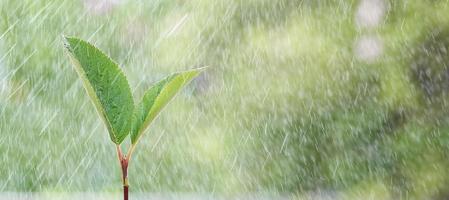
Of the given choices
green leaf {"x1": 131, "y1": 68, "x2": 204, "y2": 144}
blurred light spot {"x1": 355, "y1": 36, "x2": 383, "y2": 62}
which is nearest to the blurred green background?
blurred light spot {"x1": 355, "y1": 36, "x2": 383, "y2": 62}

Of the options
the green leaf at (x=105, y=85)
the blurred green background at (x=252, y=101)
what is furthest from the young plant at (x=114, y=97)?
the blurred green background at (x=252, y=101)

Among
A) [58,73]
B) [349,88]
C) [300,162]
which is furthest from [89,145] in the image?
[349,88]

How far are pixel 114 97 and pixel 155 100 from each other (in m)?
0.03

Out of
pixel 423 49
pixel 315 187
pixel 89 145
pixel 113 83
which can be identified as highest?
pixel 113 83

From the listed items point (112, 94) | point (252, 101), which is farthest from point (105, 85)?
point (252, 101)

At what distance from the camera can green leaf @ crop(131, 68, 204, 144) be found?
1.35 ft

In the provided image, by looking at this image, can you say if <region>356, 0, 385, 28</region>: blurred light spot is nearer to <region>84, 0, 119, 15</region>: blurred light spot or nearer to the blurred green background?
the blurred green background

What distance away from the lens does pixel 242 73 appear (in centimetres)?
138

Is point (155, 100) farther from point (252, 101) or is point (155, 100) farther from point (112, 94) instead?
point (252, 101)

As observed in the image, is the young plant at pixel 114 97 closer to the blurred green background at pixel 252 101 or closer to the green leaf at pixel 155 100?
the green leaf at pixel 155 100

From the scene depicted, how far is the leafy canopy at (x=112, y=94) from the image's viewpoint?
0.40 meters

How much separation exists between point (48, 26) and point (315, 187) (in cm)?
62

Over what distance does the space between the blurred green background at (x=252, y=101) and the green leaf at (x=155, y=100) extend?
0.93 m

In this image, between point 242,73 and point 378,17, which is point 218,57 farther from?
point 378,17
